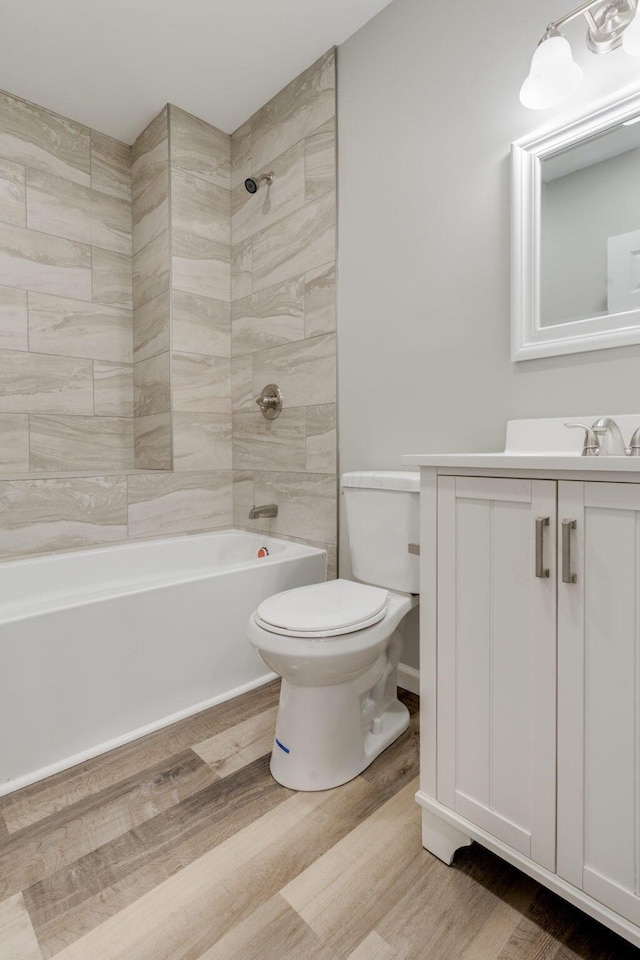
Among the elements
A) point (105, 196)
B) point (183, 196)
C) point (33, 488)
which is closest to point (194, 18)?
point (183, 196)

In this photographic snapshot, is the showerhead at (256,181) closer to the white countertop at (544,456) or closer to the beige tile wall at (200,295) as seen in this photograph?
the beige tile wall at (200,295)

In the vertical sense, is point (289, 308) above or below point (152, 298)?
below

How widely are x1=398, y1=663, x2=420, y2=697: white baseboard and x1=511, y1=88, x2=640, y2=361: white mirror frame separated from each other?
116 centimetres

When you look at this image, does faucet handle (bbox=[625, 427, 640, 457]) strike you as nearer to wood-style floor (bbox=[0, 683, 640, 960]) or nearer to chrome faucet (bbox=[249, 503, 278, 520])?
wood-style floor (bbox=[0, 683, 640, 960])

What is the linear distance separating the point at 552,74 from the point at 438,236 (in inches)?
20.7

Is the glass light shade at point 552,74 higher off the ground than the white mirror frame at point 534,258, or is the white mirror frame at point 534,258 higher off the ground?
the glass light shade at point 552,74

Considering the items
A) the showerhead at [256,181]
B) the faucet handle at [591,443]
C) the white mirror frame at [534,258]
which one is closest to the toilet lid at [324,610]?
the faucet handle at [591,443]

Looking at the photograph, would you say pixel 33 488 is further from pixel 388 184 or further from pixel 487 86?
pixel 487 86

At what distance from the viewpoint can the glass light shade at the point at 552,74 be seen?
123 cm

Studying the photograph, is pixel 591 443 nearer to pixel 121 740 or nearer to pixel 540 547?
pixel 540 547

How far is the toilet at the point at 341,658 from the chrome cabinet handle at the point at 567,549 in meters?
0.60

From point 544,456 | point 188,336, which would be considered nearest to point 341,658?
point 544,456

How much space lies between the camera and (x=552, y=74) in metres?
1.25

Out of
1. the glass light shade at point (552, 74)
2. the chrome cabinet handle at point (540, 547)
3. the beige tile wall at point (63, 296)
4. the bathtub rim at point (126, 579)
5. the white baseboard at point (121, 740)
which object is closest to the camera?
the chrome cabinet handle at point (540, 547)
